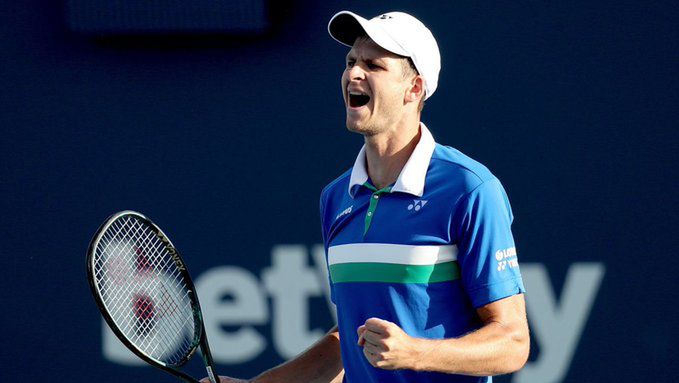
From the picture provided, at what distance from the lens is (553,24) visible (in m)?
4.32

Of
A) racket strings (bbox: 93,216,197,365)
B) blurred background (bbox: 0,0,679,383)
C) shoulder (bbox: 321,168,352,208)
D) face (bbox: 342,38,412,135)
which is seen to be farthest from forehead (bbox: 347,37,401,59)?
blurred background (bbox: 0,0,679,383)

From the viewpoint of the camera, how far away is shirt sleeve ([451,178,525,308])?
7.71 feet

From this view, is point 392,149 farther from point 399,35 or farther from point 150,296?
point 150,296

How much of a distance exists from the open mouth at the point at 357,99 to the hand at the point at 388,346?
61 cm

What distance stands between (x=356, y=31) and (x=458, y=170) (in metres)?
0.45

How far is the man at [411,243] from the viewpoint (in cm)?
229

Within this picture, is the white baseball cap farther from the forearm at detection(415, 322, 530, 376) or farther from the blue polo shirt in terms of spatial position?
the forearm at detection(415, 322, 530, 376)

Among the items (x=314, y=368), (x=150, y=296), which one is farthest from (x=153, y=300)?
(x=314, y=368)

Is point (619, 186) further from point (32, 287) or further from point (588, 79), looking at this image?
point (32, 287)

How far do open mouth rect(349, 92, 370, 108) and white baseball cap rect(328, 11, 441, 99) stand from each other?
0.39 feet

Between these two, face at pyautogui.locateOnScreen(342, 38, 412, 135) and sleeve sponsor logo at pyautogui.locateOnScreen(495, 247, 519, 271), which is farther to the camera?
face at pyautogui.locateOnScreen(342, 38, 412, 135)

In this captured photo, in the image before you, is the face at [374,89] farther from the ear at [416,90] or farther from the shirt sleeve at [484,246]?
the shirt sleeve at [484,246]

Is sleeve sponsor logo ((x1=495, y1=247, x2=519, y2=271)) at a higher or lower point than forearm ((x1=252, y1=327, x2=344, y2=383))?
higher

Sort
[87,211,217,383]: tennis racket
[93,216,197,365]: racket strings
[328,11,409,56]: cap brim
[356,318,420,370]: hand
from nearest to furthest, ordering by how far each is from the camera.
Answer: [356,318,420,370]: hand, [328,11,409,56]: cap brim, [87,211,217,383]: tennis racket, [93,216,197,365]: racket strings
